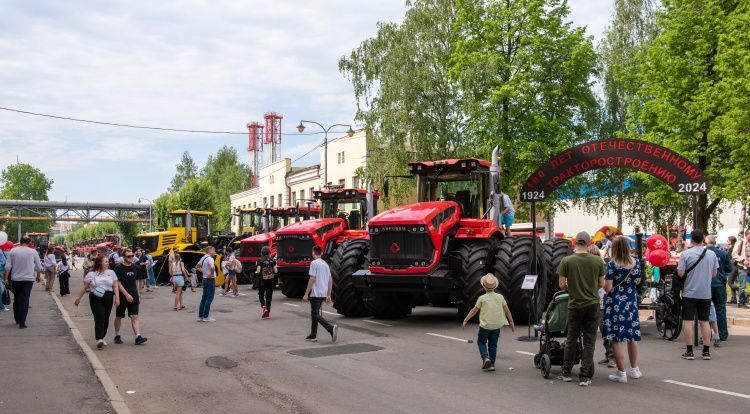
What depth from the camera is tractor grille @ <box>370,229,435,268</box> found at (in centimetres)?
1443

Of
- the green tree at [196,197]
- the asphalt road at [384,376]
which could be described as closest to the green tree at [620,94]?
the asphalt road at [384,376]

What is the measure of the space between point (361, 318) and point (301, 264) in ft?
18.1

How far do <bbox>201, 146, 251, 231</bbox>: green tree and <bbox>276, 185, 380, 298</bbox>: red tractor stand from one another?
203 feet

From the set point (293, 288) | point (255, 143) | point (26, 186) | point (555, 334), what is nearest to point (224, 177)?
point (255, 143)

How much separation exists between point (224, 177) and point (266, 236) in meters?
71.4

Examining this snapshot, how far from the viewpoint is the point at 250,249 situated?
92.1 ft

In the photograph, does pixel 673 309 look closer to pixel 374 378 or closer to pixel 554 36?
pixel 374 378

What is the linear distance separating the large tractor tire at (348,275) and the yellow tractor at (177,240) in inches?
674

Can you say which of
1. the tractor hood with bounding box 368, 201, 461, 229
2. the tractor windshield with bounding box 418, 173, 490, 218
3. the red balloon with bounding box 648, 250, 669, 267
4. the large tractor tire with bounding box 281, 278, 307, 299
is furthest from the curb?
the large tractor tire with bounding box 281, 278, 307, 299

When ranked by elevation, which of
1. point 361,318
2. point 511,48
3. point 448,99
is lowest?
point 361,318

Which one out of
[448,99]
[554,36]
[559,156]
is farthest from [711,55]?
[559,156]

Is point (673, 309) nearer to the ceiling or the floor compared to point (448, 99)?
nearer to the floor

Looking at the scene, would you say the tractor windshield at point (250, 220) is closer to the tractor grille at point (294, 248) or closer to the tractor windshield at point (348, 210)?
the tractor windshield at point (348, 210)

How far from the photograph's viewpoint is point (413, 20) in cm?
3588
